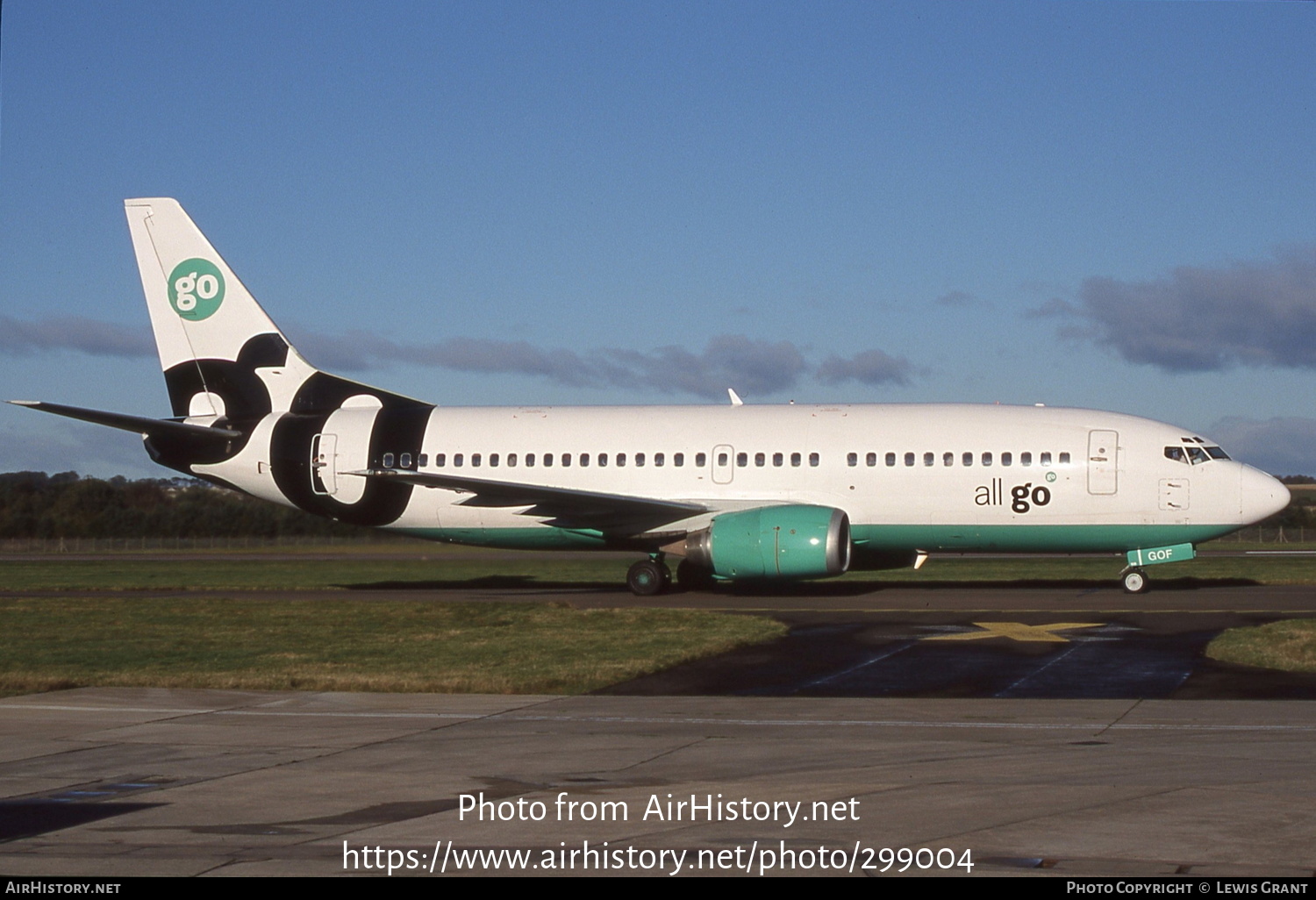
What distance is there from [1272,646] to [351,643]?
40.1 ft

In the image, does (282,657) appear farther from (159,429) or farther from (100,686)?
(159,429)

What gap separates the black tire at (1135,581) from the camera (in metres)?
26.3

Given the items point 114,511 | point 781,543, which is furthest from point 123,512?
point 781,543

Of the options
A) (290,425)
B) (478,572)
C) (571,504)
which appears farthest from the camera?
(478,572)

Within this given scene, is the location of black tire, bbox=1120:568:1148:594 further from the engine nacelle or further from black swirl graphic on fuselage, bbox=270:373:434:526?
black swirl graphic on fuselage, bbox=270:373:434:526

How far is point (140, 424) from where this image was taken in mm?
29125

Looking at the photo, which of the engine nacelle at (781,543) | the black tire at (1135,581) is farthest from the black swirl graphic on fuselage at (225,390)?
the black tire at (1135,581)

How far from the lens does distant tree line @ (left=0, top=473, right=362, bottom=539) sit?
202 feet

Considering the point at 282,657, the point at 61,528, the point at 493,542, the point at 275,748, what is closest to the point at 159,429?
the point at 493,542

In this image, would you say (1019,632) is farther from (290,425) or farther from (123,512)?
(123,512)

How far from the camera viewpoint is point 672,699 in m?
13.7

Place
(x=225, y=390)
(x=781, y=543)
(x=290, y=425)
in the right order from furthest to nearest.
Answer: (x=225, y=390)
(x=290, y=425)
(x=781, y=543)

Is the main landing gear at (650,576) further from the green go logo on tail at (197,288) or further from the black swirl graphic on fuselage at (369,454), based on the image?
the green go logo on tail at (197,288)

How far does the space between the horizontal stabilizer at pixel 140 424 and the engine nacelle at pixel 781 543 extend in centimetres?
1204
